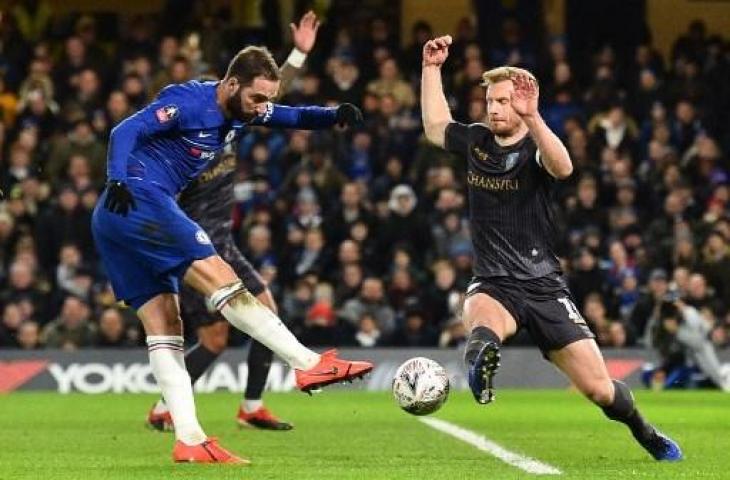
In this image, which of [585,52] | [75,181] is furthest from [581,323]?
[585,52]

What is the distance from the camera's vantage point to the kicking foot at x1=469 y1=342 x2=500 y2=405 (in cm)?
926

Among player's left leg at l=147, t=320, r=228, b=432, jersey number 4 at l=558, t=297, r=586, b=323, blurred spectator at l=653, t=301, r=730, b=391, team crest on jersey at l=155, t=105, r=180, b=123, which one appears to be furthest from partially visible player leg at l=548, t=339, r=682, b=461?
blurred spectator at l=653, t=301, r=730, b=391

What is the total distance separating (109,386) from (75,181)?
10.1 feet

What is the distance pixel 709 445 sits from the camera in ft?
38.1

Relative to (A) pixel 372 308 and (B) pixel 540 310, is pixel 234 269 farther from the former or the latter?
(A) pixel 372 308

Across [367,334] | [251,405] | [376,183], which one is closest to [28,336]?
[367,334]

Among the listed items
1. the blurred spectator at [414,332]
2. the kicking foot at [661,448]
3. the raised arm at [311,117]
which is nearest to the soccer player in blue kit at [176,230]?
the raised arm at [311,117]

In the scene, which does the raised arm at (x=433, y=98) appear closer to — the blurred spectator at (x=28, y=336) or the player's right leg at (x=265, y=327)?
the player's right leg at (x=265, y=327)

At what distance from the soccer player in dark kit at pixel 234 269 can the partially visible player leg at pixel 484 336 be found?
2.74 m

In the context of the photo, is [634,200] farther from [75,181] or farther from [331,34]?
[75,181]

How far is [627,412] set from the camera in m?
10.0

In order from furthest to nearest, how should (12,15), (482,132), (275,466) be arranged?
(12,15) < (482,132) < (275,466)

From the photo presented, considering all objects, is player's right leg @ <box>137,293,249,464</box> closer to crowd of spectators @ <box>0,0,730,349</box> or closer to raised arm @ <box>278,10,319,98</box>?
raised arm @ <box>278,10,319,98</box>

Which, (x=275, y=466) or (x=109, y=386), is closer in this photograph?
(x=275, y=466)
